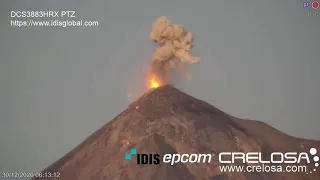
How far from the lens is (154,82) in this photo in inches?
Result: 244

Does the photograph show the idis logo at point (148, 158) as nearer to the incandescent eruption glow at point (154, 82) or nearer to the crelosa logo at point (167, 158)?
the crelosa logo at point (167, 158)

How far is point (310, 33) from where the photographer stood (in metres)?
5.57

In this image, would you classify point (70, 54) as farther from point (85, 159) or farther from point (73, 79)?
point (85, 159)

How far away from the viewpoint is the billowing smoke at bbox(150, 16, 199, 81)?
576cm

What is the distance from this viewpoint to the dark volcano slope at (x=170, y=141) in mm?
5406

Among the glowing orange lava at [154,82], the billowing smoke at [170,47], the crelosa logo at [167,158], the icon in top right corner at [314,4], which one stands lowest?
the crelosa logo at [167,158]

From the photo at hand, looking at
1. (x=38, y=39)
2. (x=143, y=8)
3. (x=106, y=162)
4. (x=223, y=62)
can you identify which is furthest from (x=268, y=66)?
(x=38, y=39)

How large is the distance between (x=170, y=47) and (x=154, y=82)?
706mm

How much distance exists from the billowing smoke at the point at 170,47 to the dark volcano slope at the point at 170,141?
1.23 ft

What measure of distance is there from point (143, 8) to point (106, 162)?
2.11 m

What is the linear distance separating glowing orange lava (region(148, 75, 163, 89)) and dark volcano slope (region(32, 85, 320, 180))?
0.11 metres

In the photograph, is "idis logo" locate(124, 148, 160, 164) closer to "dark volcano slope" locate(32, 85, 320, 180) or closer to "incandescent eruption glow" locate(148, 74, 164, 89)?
"dark volcano slope" locate(32, 85, 320, 180)
